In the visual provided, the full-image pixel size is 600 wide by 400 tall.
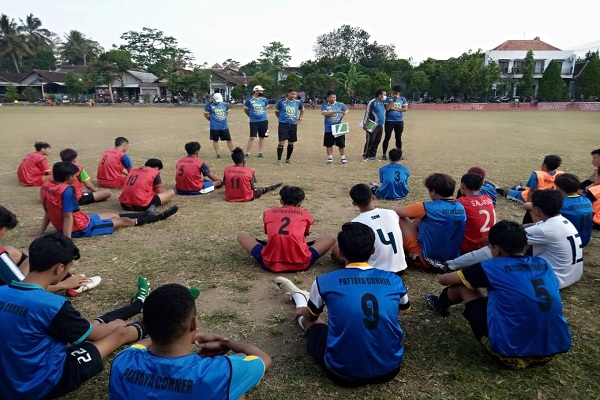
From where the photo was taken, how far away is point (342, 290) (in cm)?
288

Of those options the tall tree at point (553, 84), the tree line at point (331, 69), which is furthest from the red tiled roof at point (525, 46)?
the tall tree at point (553, 84)

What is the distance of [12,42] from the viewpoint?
7650 cm

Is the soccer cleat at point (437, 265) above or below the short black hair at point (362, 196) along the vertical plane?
below

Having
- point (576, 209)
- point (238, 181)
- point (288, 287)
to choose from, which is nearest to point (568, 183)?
point (576, 209)

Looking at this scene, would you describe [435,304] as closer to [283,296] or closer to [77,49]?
[283,296]

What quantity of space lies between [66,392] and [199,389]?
1.37 metres

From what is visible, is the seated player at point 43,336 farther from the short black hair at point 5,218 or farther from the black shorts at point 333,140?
the black shorts at point 333,140

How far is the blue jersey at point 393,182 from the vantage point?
7.84m

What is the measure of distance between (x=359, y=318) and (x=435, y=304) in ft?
5.03

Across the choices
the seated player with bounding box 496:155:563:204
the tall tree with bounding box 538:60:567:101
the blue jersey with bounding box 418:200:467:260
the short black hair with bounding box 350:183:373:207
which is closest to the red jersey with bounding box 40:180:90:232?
the short black hair with bounding box 350:183:373:207

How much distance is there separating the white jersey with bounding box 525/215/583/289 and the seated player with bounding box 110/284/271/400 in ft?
10.4

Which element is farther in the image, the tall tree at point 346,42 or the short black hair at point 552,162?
the tall tree at point 346,42

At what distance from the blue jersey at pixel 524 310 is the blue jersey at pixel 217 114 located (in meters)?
10.3

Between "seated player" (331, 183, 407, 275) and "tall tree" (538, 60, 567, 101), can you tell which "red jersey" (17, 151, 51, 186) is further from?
"tall tree" (538, 60, 567, 101)
